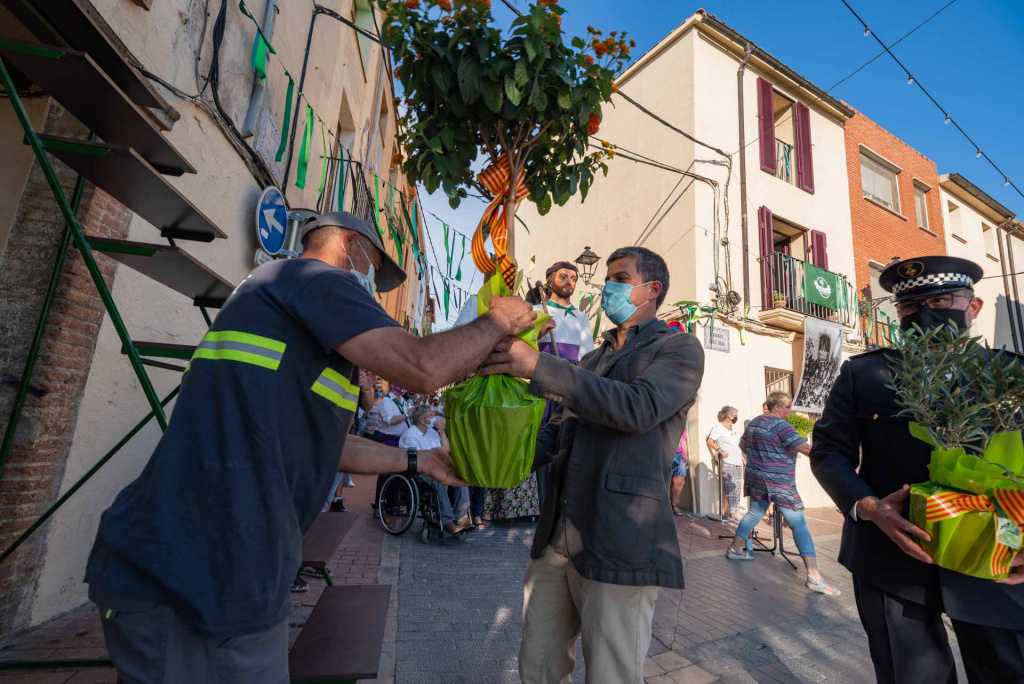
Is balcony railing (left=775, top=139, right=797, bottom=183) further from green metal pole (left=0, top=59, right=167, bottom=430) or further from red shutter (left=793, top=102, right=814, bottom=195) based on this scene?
green metal pole (left=0, top=59, right=167, bottom=430)

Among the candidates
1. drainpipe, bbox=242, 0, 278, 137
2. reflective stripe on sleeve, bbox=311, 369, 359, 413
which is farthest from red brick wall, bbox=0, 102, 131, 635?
reflective stripe on sleeve, bbox=311, 369, 359, 413

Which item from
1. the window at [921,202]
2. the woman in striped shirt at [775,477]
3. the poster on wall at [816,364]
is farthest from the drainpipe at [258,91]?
the window at [921,202]

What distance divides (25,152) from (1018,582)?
5.29 meters

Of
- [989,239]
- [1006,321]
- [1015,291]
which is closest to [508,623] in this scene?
[1006,321]

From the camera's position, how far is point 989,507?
147 centimetres

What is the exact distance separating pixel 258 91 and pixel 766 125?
1088cm

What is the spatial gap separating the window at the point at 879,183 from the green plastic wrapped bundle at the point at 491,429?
15946 millimetres

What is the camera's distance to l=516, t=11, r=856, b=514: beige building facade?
10.3 m

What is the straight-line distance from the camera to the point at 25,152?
3.26 meters

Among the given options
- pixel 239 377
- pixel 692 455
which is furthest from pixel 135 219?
pixel 692 455

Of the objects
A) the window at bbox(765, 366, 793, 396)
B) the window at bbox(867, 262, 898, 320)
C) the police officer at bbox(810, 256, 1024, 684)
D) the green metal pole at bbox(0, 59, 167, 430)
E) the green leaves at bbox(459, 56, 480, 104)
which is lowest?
the police officer at bbox(810, 256, 1024, 684)

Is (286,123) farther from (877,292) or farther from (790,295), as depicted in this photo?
(877,292)

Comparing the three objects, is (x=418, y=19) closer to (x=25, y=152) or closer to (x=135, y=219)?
(x=135, y=219)

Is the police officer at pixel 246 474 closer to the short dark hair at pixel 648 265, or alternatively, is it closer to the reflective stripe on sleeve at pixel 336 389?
the reflective stripe on sleeve at pixel 336 389
